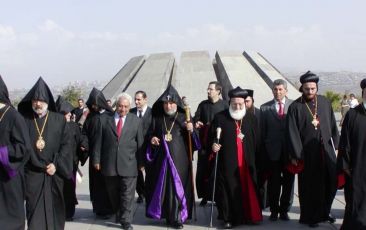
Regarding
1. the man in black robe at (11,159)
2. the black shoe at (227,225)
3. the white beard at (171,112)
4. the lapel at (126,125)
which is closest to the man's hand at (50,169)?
the man in black robe at (11,159)

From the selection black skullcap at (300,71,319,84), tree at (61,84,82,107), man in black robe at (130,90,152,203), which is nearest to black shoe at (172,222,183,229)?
man in black robe at (130,90,152,203)

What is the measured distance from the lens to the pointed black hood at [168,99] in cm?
755

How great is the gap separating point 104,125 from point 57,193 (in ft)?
5.03

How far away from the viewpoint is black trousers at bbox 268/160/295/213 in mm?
7738

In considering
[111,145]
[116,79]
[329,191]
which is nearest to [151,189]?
[111,145]

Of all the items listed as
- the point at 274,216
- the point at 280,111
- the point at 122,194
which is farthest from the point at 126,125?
the point at 274,216

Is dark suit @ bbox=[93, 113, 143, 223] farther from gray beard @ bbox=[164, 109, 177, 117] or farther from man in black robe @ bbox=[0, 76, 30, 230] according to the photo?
man in black robe @ bbox=[0, 76, 30, 230]

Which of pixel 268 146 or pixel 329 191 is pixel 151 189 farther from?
pixel 329 191

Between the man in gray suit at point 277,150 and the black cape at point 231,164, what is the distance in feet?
0.91

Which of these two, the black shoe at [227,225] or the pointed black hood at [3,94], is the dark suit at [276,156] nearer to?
the black shoe at [227,225]

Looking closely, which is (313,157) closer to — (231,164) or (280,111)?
(280,111)

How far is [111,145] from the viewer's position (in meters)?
7.63

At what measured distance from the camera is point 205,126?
28.9 ft

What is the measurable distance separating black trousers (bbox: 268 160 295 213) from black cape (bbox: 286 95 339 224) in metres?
0.37
